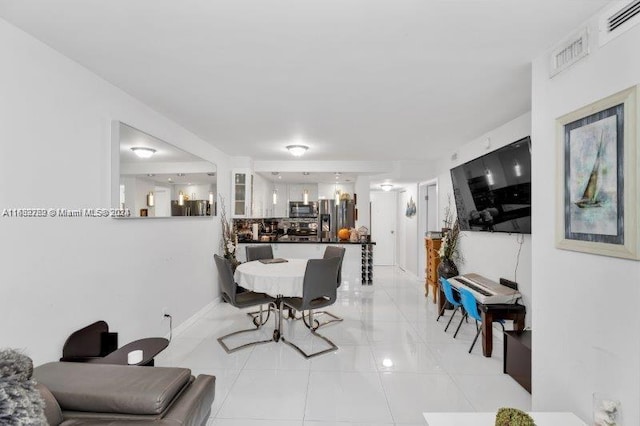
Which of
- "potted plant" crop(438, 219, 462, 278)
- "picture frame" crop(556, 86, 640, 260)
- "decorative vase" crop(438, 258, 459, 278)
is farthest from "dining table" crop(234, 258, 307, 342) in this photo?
"picture frame" crop(556, 86, 640, 260)

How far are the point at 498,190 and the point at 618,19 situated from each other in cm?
197

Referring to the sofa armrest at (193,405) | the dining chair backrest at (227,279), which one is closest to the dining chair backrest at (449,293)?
the dining chair backrest at (227,279)

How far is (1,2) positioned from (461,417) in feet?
9.99

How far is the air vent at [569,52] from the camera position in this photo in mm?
1657

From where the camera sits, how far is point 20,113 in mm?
1748

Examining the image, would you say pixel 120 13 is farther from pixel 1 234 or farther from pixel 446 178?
pixel 446 178

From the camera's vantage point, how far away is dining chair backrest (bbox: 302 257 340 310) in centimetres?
318

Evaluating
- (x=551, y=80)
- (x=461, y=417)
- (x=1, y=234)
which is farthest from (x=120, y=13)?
(x=461, y=417)

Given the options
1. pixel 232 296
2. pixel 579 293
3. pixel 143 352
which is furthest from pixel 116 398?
pixel 579 293

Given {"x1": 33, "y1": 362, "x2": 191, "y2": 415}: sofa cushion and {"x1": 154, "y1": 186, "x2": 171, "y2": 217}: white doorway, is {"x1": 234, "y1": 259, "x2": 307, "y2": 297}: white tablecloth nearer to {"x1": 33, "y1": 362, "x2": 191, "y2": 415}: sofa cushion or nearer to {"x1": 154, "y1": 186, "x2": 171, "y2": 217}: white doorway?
{"x1": 154, "y1": 186, "x2": 171, "y2": 217}: white doorway

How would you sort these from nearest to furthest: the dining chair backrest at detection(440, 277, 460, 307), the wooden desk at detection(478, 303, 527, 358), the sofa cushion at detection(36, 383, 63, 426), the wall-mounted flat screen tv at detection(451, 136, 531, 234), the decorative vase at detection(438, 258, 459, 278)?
the sofa cushion at detection(36, 383, 63, 426) → the wall-mounted flat screen tv at detection(451, 136, 531, 234) → the wooden desk at detection(478, 303, 527, 358) → the dining chair backrest at detection(440, 277, 460, 307) → the decorative vase at detection(438, 258, 459, 278)

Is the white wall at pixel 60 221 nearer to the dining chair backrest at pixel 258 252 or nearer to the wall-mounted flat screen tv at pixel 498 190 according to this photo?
the dining chair backrest at pixel 258 252

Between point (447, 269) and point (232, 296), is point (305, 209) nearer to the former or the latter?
point (447, 269)

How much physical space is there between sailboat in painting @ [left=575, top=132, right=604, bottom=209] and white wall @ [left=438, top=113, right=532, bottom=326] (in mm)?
1339
